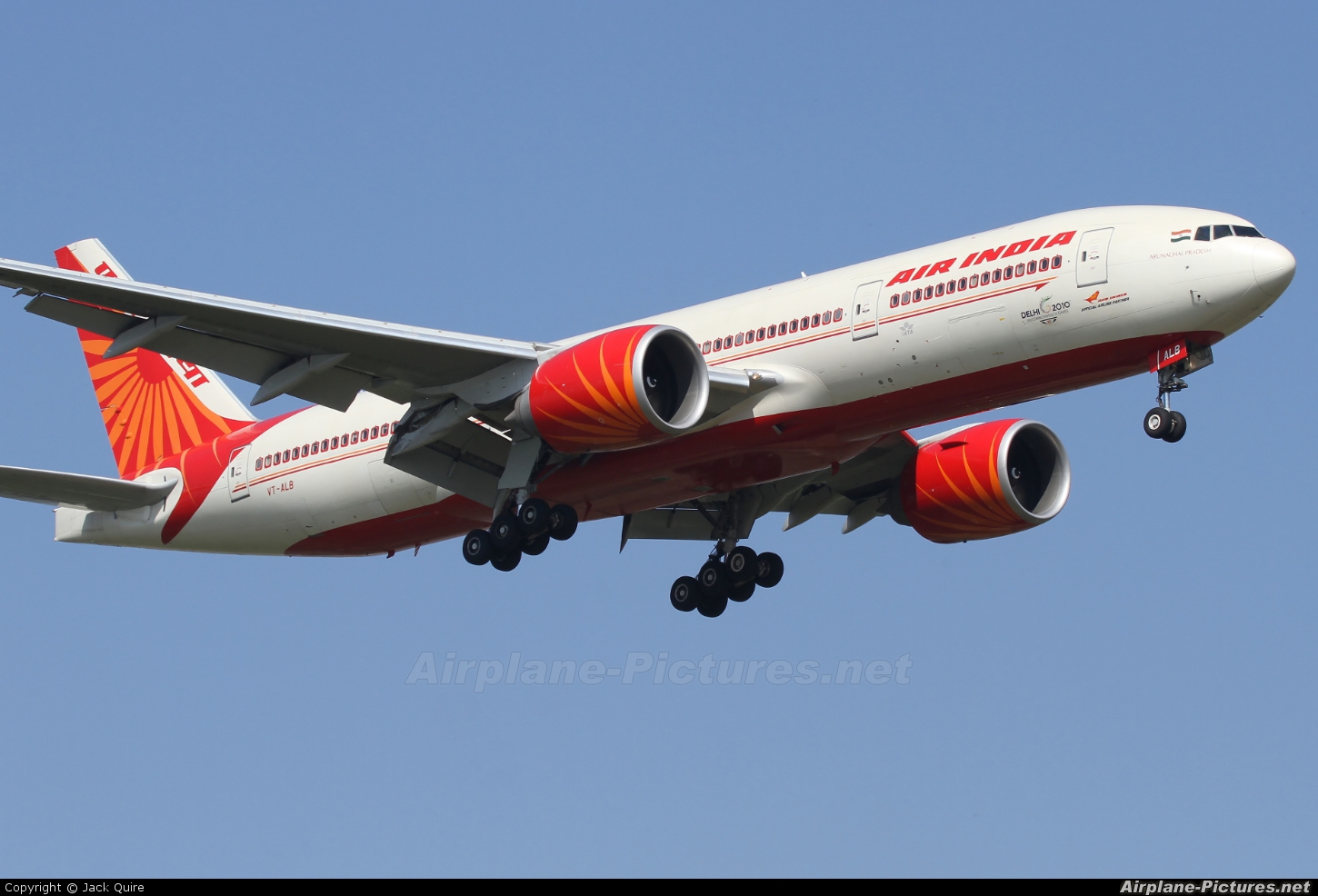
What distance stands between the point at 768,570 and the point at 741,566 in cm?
60

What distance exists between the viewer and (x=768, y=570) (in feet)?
112

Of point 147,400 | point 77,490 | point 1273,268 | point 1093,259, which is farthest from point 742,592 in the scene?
point 147,400

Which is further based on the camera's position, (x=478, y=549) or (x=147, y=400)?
(x=147, y=400)

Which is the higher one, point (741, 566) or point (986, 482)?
point (986, 482)

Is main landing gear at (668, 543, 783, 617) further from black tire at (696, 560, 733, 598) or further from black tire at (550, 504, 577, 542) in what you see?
black tire at (550, 504, 577, 542)

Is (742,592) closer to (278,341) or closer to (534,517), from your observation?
(534,517)

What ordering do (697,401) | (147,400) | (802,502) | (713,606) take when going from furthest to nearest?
(147,400) < (802,502) < (713,606) < (697,401)

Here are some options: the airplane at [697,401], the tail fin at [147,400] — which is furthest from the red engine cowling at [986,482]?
the tail fin at [147,400]

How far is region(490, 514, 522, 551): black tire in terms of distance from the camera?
3034 cm

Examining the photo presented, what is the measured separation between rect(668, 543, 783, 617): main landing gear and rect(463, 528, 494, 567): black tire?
5.15 metres

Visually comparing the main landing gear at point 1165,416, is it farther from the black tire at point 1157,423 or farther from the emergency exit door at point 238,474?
the emergency exit door at point 238,474
